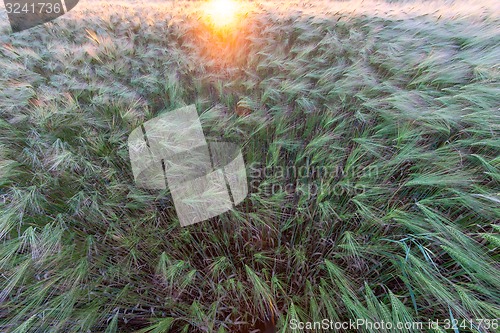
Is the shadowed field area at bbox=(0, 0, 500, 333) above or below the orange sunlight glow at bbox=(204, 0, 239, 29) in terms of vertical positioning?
below

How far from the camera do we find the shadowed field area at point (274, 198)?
905mm

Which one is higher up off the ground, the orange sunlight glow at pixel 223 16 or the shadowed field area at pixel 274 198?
the orange sunlight glow at pixel 223 16

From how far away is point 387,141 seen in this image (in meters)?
1.31

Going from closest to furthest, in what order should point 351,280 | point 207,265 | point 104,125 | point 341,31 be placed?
point 351,280, point 207,265, point 104,125, point 341,31

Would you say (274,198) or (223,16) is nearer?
(274,198)

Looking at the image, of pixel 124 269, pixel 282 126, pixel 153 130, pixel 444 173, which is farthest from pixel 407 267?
pixel 153 130

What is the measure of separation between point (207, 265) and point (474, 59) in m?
1.97

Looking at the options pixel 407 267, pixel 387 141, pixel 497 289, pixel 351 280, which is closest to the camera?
pixel 497 289

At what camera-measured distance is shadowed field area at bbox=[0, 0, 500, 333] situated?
905 millimetres

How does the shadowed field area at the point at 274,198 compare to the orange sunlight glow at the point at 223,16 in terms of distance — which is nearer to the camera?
the shadowed field area at the point at 274,198

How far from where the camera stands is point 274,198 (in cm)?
116

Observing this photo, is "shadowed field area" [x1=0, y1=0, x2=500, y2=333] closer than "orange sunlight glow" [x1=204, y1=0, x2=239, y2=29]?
Yes

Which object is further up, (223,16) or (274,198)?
(223,16)

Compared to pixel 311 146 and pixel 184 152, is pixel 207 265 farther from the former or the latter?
pixel 311 146
